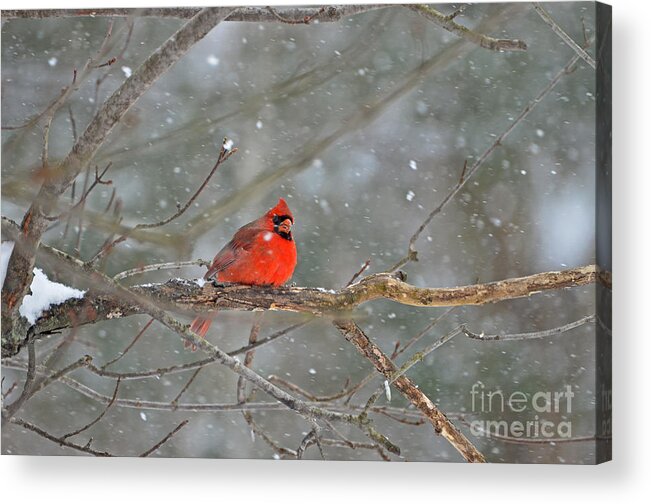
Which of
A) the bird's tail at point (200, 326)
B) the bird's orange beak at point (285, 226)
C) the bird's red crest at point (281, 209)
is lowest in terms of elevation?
the bird's tail at point (200, 326)

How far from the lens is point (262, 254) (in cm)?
354

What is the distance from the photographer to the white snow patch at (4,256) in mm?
3648

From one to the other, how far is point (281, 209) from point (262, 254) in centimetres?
19

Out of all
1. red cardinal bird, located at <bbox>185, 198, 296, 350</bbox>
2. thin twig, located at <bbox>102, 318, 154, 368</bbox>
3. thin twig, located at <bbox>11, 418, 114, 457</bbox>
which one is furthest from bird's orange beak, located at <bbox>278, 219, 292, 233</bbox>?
thin twig, located at <bbox>11, 418, 114, 457</bbox>

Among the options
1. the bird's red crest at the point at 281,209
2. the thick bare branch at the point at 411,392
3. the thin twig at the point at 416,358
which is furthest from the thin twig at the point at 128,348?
the thin twig at the point at 416,358

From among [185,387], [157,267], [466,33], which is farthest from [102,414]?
[466,33]

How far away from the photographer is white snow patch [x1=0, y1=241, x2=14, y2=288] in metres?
3.65

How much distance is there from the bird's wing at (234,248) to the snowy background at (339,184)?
1.9 inches

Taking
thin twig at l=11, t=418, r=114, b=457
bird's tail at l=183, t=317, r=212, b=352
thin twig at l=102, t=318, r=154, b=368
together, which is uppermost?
bird's tail at l=183, t=317, r=212, b=352

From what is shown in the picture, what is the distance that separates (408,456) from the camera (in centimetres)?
350

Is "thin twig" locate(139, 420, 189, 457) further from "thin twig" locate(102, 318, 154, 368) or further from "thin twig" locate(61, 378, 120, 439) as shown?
"thin twig" locate(102, 318, 154, 368)

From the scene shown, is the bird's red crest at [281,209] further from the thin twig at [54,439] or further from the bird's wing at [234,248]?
the thin twig at [54,439]

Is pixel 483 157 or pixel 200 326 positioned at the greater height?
pixel 483 157

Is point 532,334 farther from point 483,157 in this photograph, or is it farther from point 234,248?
→ point 234,248
